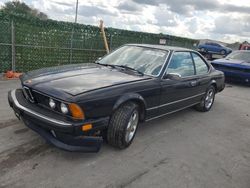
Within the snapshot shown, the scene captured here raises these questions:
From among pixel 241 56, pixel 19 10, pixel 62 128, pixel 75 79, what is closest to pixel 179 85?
pixel 75 79

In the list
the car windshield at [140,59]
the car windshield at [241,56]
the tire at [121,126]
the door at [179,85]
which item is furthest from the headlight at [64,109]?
the car windshield at [241,56]

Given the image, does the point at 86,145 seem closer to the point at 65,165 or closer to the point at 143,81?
the point at 65,165

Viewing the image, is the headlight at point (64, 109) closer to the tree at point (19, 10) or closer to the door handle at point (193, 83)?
the door handle at point (193, 83)

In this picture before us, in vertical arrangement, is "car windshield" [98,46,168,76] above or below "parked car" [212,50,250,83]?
above

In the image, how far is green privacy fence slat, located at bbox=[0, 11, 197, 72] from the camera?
802cm

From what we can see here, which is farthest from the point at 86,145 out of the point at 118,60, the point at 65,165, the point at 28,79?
the point at 118,60

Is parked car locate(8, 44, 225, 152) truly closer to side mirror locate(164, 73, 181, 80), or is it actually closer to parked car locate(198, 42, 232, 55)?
side mirror locate(164, 73, 181, 80)

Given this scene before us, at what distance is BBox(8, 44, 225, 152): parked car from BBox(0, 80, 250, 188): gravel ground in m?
0.28

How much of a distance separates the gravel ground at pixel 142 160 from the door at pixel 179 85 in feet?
1.60

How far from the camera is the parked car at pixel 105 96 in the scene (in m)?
3.11

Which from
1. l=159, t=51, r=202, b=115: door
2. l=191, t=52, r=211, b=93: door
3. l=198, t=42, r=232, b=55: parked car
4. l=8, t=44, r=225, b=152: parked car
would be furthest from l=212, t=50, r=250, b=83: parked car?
l=198, t=42, r=232, b=55: parked car

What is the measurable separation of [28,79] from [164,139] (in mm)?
2332

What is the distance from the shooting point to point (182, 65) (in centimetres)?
494

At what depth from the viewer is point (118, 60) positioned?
15.5 ft
